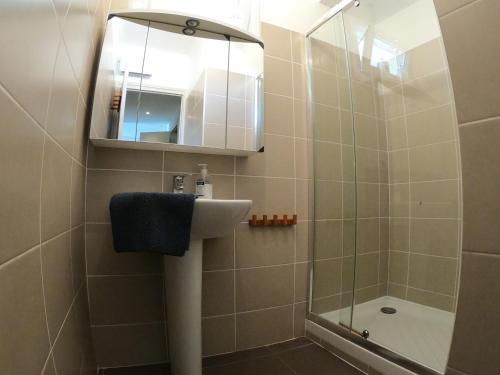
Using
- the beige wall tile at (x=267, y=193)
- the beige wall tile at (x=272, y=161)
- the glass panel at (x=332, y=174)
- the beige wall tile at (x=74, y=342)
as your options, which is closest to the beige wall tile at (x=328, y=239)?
the glass panel at (x=332, y=174)

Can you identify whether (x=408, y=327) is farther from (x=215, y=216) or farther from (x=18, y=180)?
(x=18, y=180)

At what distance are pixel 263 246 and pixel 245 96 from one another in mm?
791

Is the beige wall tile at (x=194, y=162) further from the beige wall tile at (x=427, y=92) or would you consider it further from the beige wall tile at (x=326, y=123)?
the beige wall tile at (x=427, y=92)

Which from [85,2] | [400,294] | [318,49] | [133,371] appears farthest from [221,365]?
[318,49]

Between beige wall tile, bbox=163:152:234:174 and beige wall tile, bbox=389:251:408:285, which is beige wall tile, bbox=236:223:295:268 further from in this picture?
beige wall tile, bbox=389:251:408:285

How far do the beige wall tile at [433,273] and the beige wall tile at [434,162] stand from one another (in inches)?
18.0

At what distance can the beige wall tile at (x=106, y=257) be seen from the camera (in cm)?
104

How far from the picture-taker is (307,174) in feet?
4.85

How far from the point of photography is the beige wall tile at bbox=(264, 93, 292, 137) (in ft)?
4.59

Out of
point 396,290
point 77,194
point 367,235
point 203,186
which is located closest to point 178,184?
point 203,186

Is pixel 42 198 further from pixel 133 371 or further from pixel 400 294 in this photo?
pixel 400 294

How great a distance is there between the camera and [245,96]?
131 centimetres

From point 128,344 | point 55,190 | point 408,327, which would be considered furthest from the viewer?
point 408,327

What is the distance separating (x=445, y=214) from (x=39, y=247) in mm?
Answer: 1709
